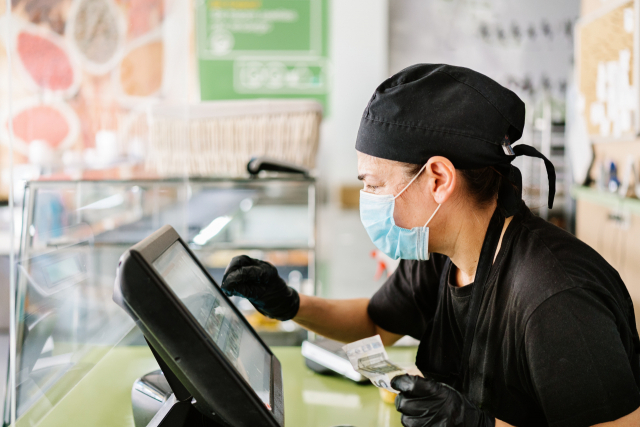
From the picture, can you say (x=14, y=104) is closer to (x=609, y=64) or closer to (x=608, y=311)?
(x=608, y=311)

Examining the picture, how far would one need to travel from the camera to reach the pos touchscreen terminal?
0.59 meters

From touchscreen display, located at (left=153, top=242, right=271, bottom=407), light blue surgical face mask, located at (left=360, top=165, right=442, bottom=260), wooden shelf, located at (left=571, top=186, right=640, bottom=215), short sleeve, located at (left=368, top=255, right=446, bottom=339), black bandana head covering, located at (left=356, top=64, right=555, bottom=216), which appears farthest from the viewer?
wooden shelf, located at (left=571, top=186, right=640, bottom=215)

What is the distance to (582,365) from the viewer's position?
0.81 m

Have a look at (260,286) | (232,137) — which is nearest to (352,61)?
(232,137)

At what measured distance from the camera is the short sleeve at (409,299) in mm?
1327

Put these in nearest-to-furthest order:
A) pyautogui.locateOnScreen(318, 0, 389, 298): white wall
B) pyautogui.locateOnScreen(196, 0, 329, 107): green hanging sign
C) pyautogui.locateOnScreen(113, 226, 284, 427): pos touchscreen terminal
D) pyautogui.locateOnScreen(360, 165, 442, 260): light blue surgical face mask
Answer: pyautogui.locateOnScreen(113, 226, 284, 427): pos touchscreen terminal → pyautogui.locateOnScreen(360, 165, 442, 260): light blue surgical face mask → pyautogui.locateOnScreen(196, 0, 329, 107): green hanging sign → pyautogui.locateOnScreen(318, 0, 389, 298): white wall

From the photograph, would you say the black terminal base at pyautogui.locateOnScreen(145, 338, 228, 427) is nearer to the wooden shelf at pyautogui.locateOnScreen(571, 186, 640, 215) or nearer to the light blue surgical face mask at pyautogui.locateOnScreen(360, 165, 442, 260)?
the light blue surgical face mask at pyautogui.locateOnScreen(360, 165, 442, 260)

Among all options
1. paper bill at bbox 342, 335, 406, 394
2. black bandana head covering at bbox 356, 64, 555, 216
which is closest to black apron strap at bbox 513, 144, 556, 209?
black bandana head covering at bbox 356, 64, 555, 216

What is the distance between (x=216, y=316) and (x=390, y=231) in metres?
0.43

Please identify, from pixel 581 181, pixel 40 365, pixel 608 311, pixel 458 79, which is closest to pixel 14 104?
pixel 40 365

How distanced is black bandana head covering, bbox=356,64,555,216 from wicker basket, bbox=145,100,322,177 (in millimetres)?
698

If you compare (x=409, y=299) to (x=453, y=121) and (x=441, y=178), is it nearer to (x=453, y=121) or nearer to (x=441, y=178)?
(x=441, y=178)

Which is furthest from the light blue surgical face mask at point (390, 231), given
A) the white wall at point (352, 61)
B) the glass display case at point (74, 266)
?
the white wall at point (352, 61)

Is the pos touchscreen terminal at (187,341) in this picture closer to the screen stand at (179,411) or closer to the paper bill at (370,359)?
the screen stand at (179,411)
